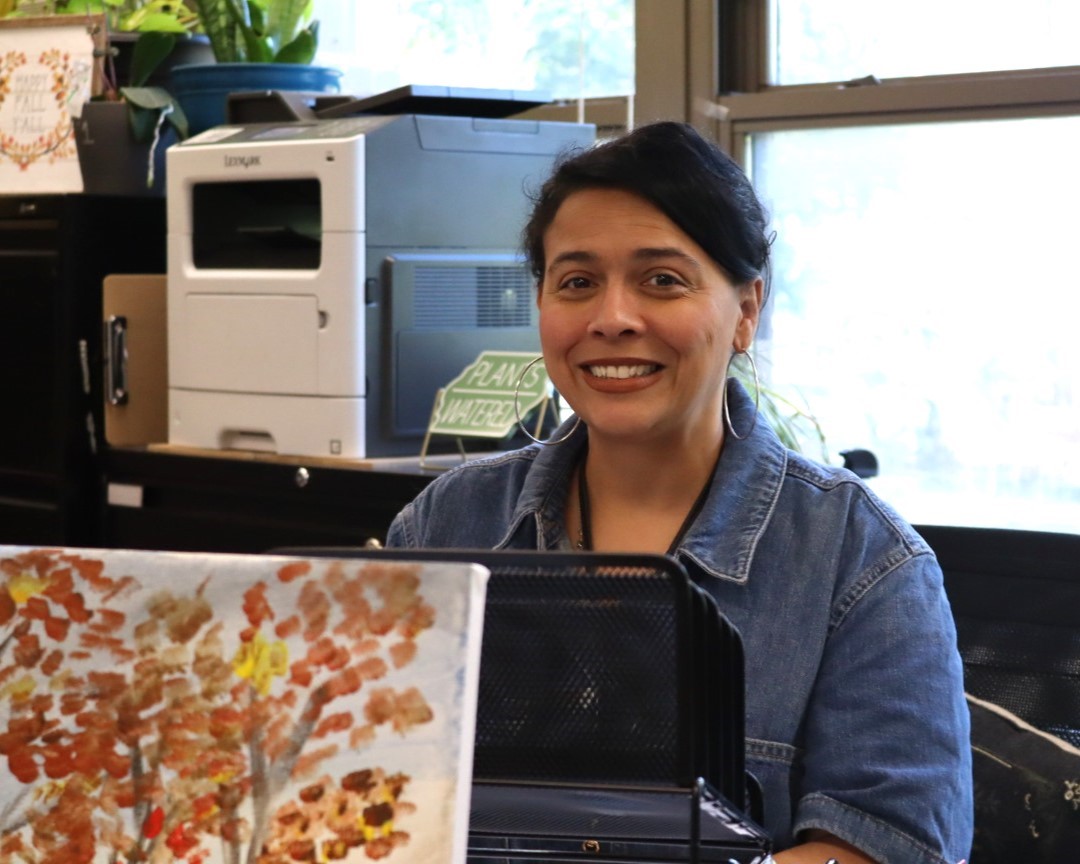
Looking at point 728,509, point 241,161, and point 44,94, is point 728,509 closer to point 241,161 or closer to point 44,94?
point 241,161

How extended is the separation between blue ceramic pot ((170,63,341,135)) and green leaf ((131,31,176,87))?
0.19 feet

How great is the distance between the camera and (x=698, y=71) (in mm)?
Result: 3004

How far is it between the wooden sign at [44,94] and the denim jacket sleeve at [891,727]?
89.0 inches

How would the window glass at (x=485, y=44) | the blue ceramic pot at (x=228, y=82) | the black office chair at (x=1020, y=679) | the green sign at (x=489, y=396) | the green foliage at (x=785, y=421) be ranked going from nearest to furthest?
the black office chair at (x=1020, y=679)
the green foliage at (x=785, y=421)
the green sign at (x=489, y=396)
the blue ceramic pot at (x=228, y=82)
the window glass at (x=485, y=44)

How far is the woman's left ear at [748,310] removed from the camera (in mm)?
1420

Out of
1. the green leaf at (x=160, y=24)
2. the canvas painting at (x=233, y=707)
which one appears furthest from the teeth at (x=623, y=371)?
the green leaf at (x=160, y=24)

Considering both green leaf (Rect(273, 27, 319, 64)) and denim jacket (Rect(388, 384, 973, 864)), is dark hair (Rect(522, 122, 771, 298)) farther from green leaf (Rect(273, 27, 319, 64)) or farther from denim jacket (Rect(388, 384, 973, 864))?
green leaf (Rect(273, 27, 319, 64))

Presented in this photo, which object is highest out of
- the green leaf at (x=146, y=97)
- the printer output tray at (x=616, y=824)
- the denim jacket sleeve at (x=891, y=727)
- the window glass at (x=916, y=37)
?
the window glass at (x=916, y=37)

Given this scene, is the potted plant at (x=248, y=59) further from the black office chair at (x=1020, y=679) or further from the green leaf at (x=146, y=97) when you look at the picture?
the black office chair at (x=1020, y=679)

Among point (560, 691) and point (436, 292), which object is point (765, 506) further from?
point (436, 292)

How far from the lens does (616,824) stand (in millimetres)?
846

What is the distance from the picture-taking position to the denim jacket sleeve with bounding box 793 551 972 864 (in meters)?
1.17

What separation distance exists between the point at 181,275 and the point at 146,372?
249 millimetres

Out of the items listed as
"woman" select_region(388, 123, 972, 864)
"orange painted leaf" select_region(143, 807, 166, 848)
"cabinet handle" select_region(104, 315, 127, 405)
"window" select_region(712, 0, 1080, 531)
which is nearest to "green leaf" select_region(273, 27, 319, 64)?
"cabinet handle" select_region(104, 315, 127, 405)
